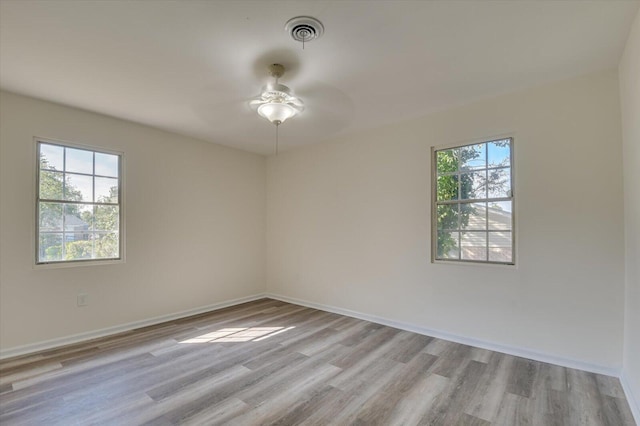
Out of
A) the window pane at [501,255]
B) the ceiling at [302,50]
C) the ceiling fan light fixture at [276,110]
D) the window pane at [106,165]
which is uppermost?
the ceiling at [302,50]

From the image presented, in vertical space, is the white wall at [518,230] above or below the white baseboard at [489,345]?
above

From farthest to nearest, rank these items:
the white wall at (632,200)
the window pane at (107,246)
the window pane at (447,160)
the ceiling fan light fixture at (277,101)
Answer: the window pane at (107,246)
the window pane at (447,160)
the ceiling fan light fixture at (277,101)
the white wall at (632,200)

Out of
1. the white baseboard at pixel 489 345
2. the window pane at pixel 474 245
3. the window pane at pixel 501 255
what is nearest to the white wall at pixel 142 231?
the white baseboard at pixel 489 345

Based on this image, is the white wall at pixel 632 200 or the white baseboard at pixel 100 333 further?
the white baseboard at pixel 100 333

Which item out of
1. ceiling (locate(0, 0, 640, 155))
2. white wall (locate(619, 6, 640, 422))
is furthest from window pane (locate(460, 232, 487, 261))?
ceiling (locate(0, 0, 640, 155))

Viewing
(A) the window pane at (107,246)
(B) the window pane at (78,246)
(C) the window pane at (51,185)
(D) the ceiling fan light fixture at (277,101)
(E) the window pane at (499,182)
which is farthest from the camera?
(A) the window pane at (107,246)

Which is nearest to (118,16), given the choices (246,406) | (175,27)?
(175,27)

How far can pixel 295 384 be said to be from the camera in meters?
2.54

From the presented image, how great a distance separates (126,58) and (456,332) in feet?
13.6

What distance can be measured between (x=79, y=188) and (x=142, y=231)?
0.84 m

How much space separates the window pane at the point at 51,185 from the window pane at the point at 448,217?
435 centimetres

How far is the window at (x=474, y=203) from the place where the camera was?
321cm

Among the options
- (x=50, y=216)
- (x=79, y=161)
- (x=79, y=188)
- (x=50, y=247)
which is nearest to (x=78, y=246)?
(x=50, y=247)

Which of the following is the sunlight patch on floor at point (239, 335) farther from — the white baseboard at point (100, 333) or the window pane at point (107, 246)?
the window pane at point (107, 246)
